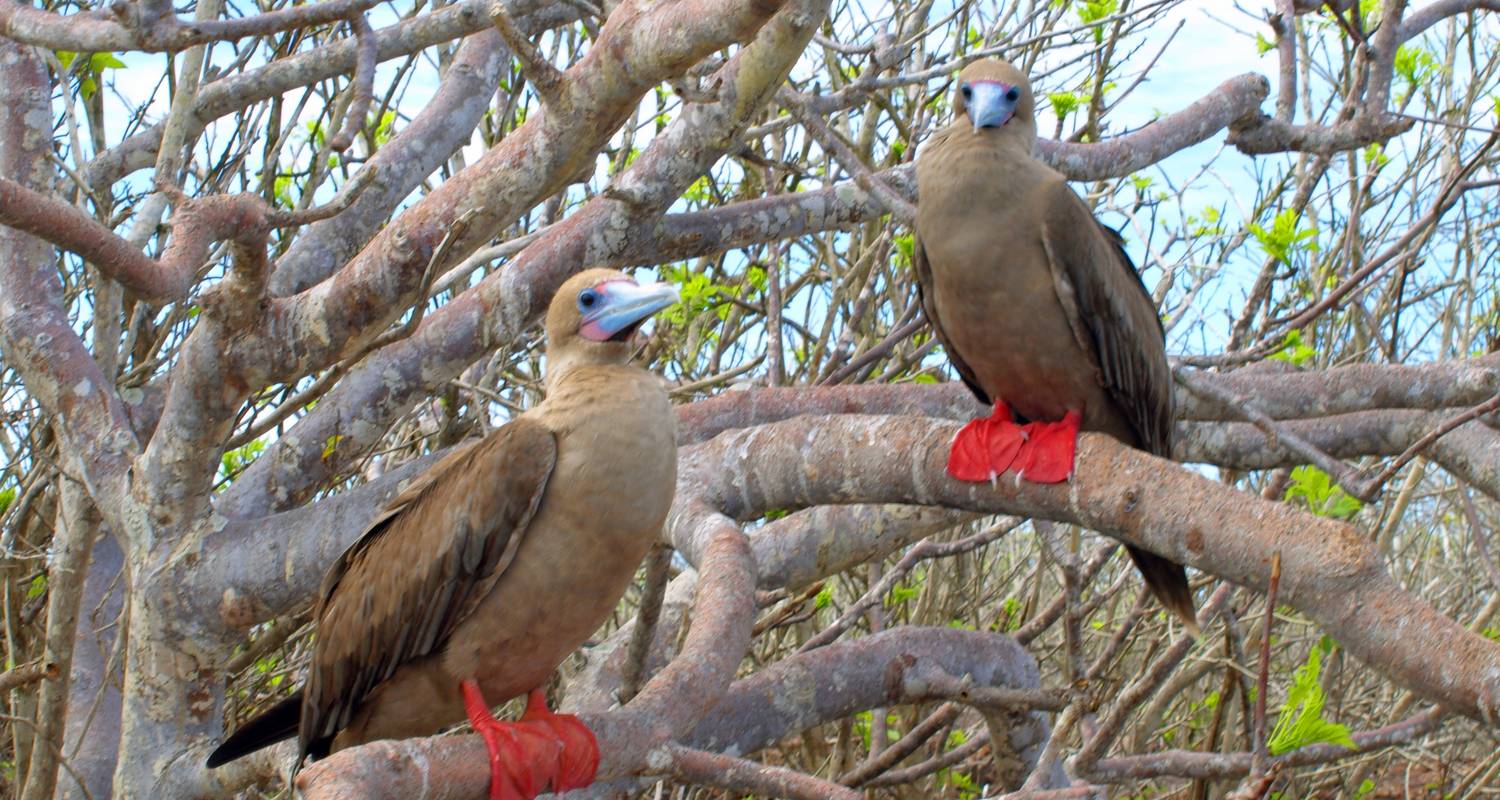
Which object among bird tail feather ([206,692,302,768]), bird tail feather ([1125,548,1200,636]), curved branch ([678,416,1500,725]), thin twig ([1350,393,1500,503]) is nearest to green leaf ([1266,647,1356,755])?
curved branch ([678,416,1500,725])

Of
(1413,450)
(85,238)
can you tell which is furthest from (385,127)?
(1413,450)

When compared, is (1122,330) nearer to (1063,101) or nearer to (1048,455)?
(1048,455)

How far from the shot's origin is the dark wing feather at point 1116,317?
3.58m

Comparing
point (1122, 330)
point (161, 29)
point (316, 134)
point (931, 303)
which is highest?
point (316, 134)

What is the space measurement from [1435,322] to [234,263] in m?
6.49

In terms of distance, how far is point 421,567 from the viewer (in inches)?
125

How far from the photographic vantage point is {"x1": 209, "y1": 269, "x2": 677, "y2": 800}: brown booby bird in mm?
3014

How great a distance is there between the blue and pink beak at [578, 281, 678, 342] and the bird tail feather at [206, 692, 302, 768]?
1.23 meters

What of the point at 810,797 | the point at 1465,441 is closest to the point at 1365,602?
the point at 810,797

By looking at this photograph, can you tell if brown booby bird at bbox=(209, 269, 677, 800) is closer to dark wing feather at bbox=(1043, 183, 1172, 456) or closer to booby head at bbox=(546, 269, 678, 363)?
booby head at bbox=(546, 269, 678, 363)

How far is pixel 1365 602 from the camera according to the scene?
2.57 meters

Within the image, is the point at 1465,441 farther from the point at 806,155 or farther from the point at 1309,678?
the point at 806,155

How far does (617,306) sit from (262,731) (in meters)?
1.43

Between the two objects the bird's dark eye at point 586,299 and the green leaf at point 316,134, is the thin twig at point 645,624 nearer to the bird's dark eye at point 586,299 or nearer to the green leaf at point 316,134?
the bird's dark eye at point 586,299
